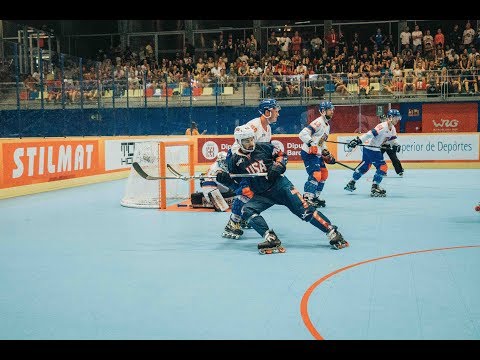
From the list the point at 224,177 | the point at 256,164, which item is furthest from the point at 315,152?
the point at 224,177

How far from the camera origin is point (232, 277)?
5.75 metres

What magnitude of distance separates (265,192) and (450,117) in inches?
638

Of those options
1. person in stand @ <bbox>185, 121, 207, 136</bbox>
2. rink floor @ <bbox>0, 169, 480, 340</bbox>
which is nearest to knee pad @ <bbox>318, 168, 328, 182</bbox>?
rink floor @ <bbox>0, 169, 480, 340</bbox>

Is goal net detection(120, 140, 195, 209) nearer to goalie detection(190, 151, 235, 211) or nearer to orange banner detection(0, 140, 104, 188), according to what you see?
goalie detection(190, 151, 235, 211)

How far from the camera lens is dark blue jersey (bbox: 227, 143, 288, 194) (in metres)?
7.08

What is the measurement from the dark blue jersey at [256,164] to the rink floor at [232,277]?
754mm

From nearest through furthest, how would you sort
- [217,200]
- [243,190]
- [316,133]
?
[243,190], [217,200], [316,133]

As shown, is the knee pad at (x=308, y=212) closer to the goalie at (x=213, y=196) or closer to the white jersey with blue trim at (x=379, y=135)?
the goalie at (x=213, y=196)

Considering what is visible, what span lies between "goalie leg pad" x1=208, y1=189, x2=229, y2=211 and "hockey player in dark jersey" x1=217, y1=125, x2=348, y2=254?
297 centimetres

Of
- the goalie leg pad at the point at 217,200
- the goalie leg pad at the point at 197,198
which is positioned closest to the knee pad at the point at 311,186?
the goalie leg pad at the point at 217,200

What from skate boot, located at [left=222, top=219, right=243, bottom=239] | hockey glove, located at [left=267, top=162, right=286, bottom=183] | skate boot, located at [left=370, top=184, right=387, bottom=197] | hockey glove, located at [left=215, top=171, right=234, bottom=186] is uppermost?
hockey glove, located at [left=267, top=162, right=286, bottom=183]

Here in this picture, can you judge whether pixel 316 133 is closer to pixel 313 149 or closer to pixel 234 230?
pixel 313 149

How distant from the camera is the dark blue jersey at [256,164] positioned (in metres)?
7.08

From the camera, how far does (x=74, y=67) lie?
53.8ft
